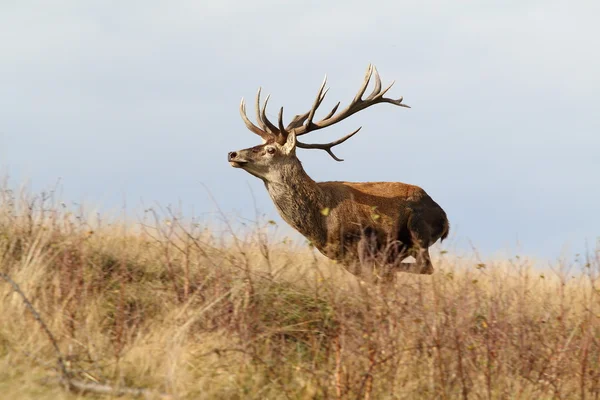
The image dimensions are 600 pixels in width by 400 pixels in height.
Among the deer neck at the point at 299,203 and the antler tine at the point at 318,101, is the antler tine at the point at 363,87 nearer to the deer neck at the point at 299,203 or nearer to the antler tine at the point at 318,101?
the antler tine at the point at 318,101

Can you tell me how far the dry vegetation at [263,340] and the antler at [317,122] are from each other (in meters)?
2.34

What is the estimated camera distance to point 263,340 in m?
6.93

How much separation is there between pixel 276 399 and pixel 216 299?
3.88 ft

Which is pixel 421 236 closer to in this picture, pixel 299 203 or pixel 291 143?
pixel 299 203

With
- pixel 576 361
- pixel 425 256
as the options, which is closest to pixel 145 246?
pixel 425 256

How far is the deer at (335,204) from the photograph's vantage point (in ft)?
31.7

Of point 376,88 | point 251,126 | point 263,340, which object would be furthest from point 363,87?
point 263,340

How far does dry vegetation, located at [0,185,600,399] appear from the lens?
604 cm

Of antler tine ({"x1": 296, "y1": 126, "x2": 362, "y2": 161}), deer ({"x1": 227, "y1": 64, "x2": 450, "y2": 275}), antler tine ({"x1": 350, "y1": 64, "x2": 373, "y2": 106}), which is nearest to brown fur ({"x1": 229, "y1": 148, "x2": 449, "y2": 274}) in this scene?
deer ({"x1": 227, "y1": 64, "x2": 450, "y2": 275})

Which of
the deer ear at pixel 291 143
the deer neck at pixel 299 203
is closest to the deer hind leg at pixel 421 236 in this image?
the deer neck at pixel 299 203

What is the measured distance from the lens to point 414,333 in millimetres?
6488

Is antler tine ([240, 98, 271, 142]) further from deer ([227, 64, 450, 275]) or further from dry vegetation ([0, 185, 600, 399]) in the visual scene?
dry vegetation ([0, 185, 600, 399])

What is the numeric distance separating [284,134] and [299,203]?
0.82 metres

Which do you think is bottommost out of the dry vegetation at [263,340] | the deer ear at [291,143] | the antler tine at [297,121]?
the dry vegetation at [263,340]
